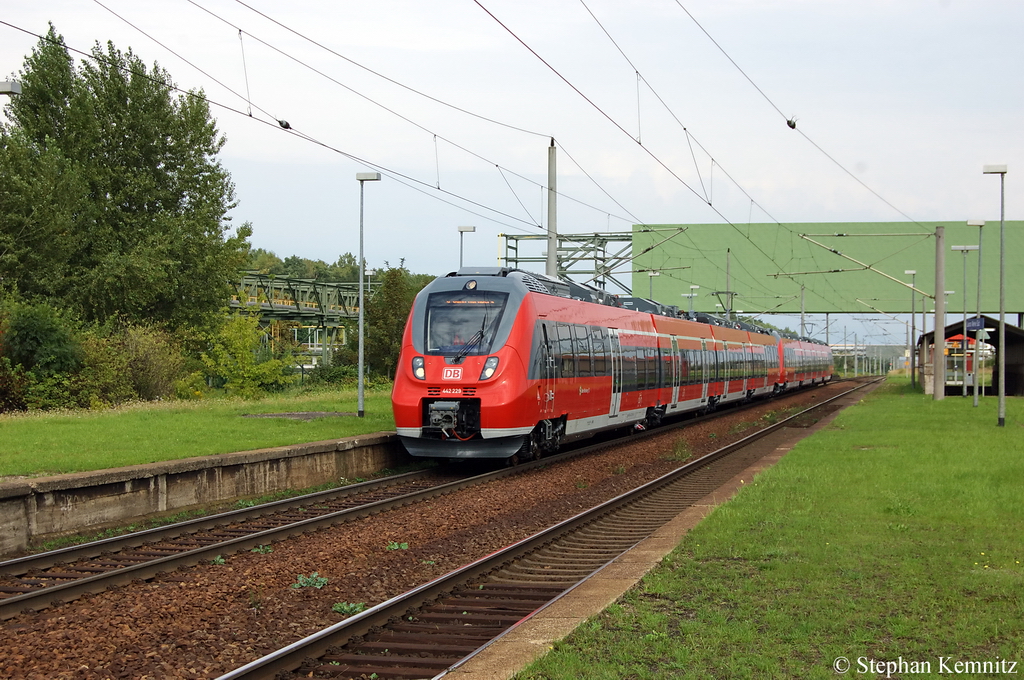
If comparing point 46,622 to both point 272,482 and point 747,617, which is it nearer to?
point 747,617

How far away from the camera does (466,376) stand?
1742 cm

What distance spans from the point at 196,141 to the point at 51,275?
959 cm

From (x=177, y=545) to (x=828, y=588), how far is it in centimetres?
726

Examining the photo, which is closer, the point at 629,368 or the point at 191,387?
the point at 629,368

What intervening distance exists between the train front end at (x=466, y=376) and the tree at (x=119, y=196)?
2284 centimetres

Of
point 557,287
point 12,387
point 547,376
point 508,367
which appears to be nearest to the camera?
point 508,367

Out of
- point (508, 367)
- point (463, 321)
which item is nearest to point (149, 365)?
point (463, 321)

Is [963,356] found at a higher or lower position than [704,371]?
higher

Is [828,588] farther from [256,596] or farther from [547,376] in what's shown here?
[547,376]

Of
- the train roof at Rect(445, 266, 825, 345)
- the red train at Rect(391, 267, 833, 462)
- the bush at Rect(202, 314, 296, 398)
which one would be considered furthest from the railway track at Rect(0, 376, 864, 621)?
the bush at Rect(202, 314, 296, 398)

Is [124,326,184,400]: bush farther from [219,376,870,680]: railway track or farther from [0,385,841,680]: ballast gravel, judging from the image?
[219,376,870,680]: railway track

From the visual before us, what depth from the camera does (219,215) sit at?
144ft

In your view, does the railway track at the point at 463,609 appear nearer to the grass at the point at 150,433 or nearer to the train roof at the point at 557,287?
the train roof at the point at 557,287

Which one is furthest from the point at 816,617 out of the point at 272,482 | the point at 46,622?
the point at 272,482
